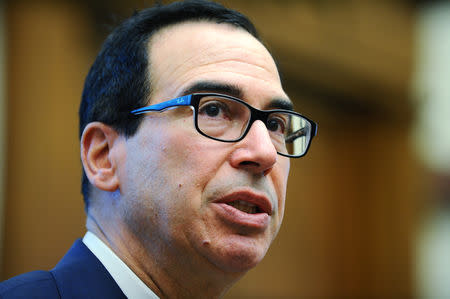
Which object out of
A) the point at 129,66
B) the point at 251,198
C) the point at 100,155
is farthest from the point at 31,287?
the point at 129,66

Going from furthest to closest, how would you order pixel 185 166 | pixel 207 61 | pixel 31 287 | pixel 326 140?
pixel 326 140 < pixel 207 61 < pixel 185 166 < pixel 31 287

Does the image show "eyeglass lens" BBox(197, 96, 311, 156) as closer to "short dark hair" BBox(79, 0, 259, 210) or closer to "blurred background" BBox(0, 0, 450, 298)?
"short dark hair" BBox(79, 0, 259, 210)

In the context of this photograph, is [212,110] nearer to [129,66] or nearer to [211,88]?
[211,88]

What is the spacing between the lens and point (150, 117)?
1875mm

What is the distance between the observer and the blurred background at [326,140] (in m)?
4.35

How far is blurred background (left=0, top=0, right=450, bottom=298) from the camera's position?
4352mm

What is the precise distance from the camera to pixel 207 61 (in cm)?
193

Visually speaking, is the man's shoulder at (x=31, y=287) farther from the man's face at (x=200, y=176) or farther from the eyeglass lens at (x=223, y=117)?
the eyeglass lens at (x=223, y=117)

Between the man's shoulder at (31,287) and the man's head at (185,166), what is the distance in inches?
10.6

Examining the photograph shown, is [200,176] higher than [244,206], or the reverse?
[200,176]

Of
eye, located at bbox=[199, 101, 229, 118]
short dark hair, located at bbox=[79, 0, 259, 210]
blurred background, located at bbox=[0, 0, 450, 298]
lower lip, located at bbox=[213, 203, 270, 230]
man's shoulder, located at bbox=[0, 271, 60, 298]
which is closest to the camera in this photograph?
man's shoulder, located at bbox=[0, 271, 60, 298]

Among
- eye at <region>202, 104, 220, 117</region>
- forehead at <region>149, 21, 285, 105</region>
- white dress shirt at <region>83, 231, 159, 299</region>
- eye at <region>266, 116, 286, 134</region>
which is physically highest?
forehead at <region>149, 21, 285, 105</region>

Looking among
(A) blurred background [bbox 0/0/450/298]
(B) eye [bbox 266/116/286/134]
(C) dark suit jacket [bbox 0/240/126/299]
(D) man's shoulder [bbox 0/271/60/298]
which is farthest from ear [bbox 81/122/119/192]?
(A) blurred background [bbox 0/0/450/298]

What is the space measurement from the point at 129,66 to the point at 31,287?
85 centimetres
